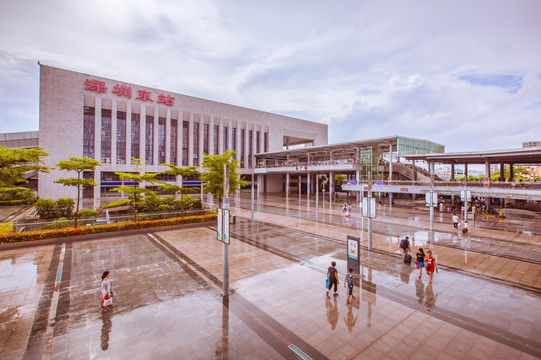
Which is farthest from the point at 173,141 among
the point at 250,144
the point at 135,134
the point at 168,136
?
the point at 250,144

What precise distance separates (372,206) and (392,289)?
20.5ft

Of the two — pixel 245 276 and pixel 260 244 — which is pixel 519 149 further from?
pixel 245 276

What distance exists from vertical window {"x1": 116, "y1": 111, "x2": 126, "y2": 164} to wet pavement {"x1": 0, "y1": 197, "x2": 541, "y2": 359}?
123 ft

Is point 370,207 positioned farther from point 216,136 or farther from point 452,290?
point 216,136

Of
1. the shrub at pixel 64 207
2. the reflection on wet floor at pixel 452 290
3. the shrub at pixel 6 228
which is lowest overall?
the reflection on wet floor at pixel 452 290

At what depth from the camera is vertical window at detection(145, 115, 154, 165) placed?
53781mm

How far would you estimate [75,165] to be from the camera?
1933 centimetres

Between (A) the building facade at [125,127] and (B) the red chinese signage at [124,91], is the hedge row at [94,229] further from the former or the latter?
(B) the red chinese signage at [124,91]

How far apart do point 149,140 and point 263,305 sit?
52.5m

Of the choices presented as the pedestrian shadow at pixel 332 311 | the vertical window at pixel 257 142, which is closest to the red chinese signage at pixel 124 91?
the vertical window at pixel 257 142

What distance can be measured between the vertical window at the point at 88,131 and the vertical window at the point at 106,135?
1490mm

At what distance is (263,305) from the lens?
9.69 metres

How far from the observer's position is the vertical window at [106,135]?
49188 millimetres

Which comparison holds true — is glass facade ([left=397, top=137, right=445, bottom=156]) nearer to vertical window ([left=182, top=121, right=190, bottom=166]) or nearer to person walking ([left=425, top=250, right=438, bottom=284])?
person walking ([left=425, top=250, right=438, bottom=284])
